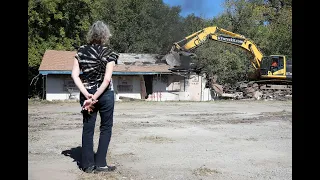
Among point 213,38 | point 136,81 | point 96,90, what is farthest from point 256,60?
point 96,90

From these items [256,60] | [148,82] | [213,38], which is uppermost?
[213,38]

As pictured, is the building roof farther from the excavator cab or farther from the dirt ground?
the dirt ground

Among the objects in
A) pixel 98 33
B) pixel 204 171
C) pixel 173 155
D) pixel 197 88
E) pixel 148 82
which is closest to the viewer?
pixel 204 171

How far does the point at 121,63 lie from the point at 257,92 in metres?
12.2

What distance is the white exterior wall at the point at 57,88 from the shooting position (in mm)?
27297

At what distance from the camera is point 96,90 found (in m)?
4.22

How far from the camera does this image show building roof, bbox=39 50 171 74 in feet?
89.0

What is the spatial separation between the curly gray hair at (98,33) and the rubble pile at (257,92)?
2362cm

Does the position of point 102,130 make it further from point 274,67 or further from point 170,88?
point 170,88

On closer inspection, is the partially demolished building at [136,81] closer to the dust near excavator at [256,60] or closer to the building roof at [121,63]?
the building roof at [121,63]

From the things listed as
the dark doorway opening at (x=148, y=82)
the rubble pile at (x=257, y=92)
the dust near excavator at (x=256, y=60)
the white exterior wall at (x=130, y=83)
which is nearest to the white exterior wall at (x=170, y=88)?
Result: the white exterior wall at (x=130, y=83)

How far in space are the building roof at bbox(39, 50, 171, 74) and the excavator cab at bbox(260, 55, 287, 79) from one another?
27.0 ft
